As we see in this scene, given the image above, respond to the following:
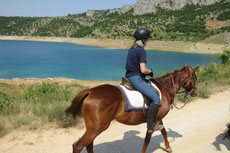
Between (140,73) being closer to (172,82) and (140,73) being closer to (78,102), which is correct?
(172,82)

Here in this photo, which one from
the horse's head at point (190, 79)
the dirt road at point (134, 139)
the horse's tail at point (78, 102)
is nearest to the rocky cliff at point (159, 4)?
the dirt road at point (134, 139)

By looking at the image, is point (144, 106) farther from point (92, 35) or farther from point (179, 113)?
point (92, 35)

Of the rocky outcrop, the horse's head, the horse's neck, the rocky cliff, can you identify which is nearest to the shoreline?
the horse's head

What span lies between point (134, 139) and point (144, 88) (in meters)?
2.25

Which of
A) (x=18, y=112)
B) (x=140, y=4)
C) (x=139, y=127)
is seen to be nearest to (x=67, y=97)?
(x=18, y=112)

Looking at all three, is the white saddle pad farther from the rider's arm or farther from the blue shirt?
the rider's arm

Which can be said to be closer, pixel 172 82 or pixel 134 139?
pixel 172 82

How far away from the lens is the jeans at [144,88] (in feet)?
13.9

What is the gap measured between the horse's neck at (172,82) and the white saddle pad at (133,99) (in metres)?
0.92

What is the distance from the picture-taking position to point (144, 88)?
13.9ft

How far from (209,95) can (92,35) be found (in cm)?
8476

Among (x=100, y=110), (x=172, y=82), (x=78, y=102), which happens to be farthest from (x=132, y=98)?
(x=172, y=82)

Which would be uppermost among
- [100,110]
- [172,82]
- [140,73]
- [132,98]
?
[140,73]

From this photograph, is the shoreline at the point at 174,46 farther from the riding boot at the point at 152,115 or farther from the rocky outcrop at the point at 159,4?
the rocky outcrop at the point at 159,4
